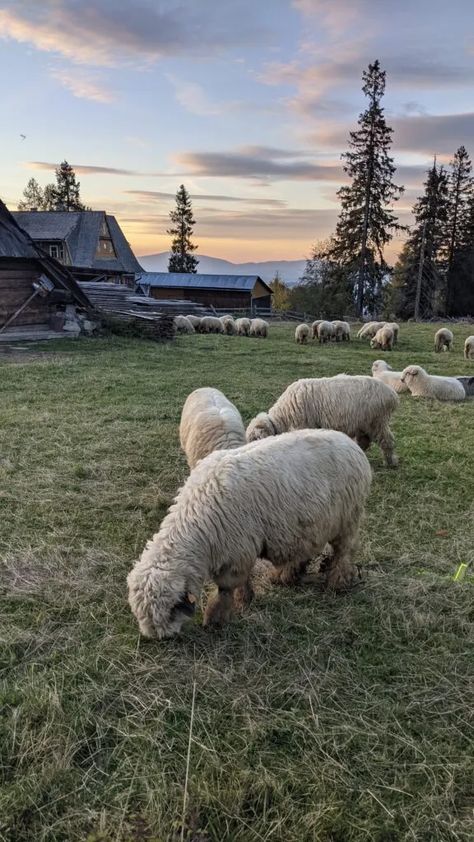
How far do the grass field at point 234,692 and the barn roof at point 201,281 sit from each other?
45841 mm

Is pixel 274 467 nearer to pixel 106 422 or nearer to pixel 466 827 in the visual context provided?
pixel 466 827

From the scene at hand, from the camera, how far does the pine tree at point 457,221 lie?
56625mm

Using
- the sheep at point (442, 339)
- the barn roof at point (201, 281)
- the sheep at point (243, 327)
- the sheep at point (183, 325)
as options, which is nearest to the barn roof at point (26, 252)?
the sheep at point (183, 325)

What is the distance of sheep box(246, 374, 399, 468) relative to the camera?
8352 mm

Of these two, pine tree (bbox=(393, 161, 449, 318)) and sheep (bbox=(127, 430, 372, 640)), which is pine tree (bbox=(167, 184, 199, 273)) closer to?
pine tree (bbox=(393, 161, 449, 318))

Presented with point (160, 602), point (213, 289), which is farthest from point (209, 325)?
point (160, 602)

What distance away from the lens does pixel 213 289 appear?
5162cm

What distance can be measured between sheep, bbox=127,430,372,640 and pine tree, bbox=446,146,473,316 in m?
57.1

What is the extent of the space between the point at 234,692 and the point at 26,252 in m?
22.2

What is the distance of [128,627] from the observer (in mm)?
4379

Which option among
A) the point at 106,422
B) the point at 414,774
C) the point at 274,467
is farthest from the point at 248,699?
the point at 106,422

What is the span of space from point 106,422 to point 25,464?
269 cm

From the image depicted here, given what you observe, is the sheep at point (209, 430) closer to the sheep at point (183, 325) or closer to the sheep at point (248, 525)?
the sheep at point (248, 525)

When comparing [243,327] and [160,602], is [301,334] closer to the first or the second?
[243,327]
